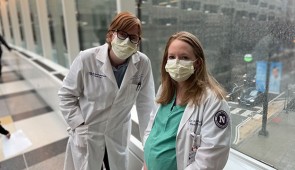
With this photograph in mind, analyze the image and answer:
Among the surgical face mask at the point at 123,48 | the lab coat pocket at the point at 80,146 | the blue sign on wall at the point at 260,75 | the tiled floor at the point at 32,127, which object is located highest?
the surgical face mask at the point at 123,48

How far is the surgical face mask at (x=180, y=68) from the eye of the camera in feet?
3.56

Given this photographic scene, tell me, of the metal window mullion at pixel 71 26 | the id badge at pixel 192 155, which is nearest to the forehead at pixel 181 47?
the id badge at pixel 192 155

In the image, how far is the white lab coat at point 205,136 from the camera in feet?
3.11

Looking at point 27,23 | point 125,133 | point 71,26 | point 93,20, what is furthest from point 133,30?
point 27,23

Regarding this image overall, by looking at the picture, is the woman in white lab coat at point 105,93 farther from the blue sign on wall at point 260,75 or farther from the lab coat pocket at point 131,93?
the blue sign on wall at point 260,75

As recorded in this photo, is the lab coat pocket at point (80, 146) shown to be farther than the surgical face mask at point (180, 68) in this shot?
Yes

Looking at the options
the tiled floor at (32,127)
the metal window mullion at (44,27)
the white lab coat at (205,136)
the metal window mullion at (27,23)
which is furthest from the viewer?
the metal window mullion at (27,23)

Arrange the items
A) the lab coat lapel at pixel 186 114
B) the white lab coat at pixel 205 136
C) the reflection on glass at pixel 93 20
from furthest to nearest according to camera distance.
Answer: the reflection on glass at pixel 93 20 < the lab coat lapel at pixel 186 114 < the white lab coat at pixel 205 136

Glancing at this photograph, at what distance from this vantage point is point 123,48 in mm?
1404

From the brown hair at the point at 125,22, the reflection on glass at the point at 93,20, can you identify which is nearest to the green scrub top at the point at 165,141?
the brown hair at the point at 125,22

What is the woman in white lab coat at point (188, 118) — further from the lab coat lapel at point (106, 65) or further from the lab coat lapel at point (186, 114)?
the lab coat lapel at point (106, 65)

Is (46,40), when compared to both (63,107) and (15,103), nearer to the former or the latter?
(15,103)

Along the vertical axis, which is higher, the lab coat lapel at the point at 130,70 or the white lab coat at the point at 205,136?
the lab coat lapel at the point at 130,70

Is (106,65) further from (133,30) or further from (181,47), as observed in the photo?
(181,47)
